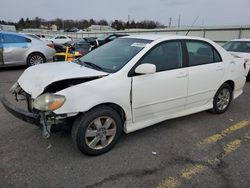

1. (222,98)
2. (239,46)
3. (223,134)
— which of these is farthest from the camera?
(239,46)

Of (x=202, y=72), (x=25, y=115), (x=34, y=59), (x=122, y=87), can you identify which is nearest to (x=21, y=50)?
(x=34, y=59)

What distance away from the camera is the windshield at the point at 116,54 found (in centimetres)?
316

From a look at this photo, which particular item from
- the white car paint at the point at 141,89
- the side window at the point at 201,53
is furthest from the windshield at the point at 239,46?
the side window at the point at 201,53

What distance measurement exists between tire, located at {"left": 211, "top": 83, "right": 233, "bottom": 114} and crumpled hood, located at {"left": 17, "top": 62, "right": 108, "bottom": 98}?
253 centimetres

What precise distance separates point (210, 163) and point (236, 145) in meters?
0.73

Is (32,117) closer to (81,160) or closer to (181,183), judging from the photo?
(81,160)

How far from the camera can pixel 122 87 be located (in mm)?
2906

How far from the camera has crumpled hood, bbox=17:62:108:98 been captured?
108 inches

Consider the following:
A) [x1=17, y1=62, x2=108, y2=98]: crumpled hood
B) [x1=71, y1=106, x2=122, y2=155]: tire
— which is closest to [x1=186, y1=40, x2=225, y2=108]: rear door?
[x1=71, y1=106, x2=122, y2=155]: tire

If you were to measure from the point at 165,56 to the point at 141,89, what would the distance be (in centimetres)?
77

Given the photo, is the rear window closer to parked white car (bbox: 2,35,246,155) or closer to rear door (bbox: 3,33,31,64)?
rear door (bbox: 3,33,31,64)

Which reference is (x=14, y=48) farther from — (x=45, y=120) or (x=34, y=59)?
(x=45, y=120)

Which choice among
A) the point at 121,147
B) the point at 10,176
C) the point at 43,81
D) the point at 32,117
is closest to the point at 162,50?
the point at 121,147

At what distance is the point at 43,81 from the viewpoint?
2777 mm
